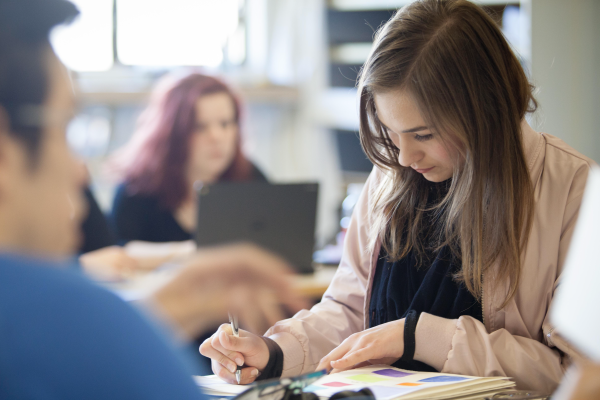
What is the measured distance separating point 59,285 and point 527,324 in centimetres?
88

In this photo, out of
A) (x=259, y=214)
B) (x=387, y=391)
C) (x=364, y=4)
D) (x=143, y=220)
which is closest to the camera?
(x=387, y=391)

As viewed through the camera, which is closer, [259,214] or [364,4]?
[259,214]

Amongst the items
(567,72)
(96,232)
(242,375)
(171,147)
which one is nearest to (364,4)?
(171,147)

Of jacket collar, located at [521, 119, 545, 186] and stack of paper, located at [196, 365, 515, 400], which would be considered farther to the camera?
jacket collar, located at [521, 119, 545, 186]

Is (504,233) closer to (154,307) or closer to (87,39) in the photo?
(154,307)

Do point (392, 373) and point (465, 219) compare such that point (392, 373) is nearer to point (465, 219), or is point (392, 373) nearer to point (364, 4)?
point (465, 219)

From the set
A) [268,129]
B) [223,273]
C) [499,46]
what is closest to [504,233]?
[499,46]

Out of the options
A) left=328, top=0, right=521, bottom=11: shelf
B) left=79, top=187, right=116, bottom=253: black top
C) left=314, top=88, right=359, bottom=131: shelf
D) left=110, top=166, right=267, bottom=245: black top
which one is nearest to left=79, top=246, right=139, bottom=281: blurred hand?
left=79, top=187, right=116, bottom=253: black top

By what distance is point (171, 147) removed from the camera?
2.79 meters

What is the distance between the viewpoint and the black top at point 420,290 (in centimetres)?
112

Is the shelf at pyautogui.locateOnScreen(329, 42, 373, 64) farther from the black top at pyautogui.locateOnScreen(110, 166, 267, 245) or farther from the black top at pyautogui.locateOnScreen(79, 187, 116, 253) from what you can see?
the black top at pyautogui.locateOnScreen(79, 187, 116, 253)

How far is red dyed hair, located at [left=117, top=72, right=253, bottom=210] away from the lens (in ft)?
9.00

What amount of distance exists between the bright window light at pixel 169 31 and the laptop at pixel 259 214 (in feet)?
7.32

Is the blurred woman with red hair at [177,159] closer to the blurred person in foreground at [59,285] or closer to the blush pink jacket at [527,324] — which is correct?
the blush pink jacket at [527,324]
